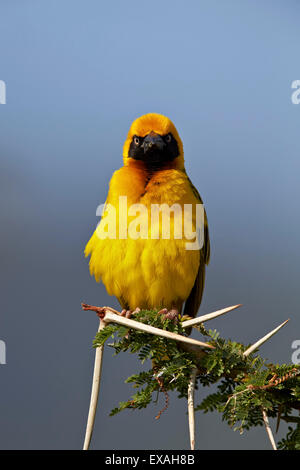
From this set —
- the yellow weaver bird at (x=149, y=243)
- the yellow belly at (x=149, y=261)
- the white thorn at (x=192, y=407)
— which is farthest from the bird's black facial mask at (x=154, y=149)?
the white thorn at (x=192, y=407)

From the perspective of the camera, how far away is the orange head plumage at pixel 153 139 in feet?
8.28

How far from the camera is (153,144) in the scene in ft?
8.09

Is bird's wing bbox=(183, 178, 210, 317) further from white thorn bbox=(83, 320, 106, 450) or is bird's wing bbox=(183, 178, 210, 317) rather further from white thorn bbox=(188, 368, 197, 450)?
white thorn bbox=(83, 320, 106, 450)

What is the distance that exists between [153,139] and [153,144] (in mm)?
38

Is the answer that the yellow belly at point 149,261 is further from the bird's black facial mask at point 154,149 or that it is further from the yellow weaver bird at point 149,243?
the bird's black facial mask at point 154,149

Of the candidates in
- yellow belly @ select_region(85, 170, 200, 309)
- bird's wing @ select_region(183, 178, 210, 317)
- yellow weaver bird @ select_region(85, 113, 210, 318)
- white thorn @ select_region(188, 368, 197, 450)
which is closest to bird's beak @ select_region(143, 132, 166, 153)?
yellow weaver bird @ select_region(85, 113, 210, 318)

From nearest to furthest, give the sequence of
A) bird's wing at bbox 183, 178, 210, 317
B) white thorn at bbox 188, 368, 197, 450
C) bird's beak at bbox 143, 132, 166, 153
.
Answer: white thorn at bbox 188, 368, 197, 450, bird's beak at bbox 143, 132, 166, 153, bird's wing at bbox 183, 178, 210, 317

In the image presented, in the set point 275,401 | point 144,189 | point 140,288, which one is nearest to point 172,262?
point 140,288

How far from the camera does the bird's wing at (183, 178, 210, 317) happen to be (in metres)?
2.65

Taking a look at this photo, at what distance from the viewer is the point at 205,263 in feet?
9.00

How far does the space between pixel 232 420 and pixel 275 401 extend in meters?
0.11

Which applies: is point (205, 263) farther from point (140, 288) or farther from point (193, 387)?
point (193, 387)

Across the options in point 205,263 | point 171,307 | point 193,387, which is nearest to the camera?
point 193,387
